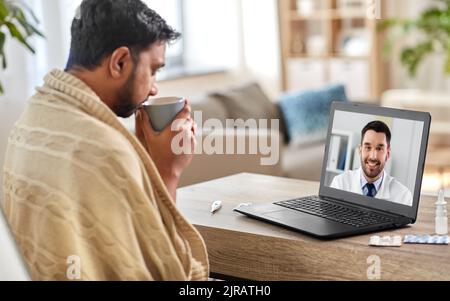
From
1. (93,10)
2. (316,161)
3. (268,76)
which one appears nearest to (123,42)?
(93,10)

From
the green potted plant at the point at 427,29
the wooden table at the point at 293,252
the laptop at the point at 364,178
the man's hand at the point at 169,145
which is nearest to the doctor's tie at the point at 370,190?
the laptop at the point at 364,178

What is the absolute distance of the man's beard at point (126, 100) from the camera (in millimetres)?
1383

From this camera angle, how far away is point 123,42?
137cm

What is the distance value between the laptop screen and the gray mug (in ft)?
1.32

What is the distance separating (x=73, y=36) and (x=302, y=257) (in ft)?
1.90

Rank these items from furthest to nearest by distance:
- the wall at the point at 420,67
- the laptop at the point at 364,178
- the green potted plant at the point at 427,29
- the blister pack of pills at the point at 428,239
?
the wall at the point at 420,67, the green potted plant at the point at 427,29, the laptop at the point at 364,178, the blister pack of pills at the point at 428,239

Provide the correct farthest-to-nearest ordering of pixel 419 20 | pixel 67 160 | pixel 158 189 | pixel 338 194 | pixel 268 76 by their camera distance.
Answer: pixel 268 76
pixel 419 20
pixel 338 194
pixel 158 189
pixel 67 160

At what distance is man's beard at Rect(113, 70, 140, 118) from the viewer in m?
1.38

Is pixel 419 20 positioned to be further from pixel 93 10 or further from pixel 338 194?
pixel 93 10

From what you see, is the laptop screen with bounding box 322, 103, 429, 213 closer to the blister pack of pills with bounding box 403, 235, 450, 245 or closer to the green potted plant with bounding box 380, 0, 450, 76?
the blister pack of pills with bounding box 403, 235, 450, 245

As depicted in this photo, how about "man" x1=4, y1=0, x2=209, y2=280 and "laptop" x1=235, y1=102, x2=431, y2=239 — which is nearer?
"man" x1=4, y1=0, x2=209, y2=280

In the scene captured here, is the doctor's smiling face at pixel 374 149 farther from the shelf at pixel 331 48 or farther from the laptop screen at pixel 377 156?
the shelf at pixel 331 48

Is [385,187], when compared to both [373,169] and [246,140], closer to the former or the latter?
[373,169]

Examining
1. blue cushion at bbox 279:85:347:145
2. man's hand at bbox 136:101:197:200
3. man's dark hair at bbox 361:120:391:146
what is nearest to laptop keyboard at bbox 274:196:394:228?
man's dark hair at bbox 361:120:391:146
